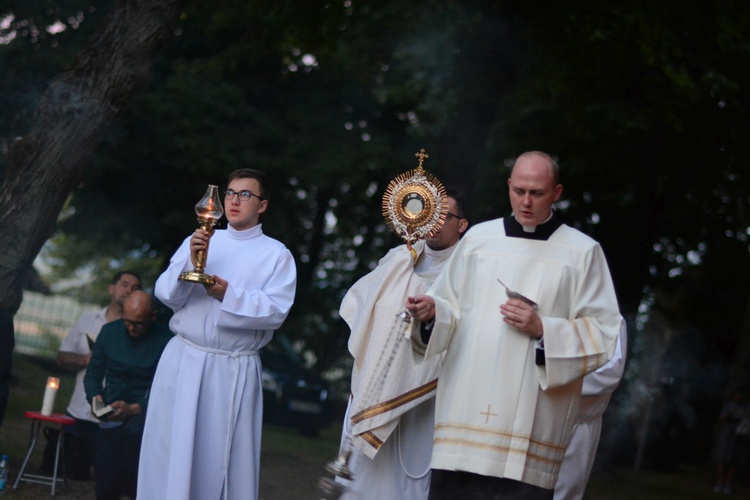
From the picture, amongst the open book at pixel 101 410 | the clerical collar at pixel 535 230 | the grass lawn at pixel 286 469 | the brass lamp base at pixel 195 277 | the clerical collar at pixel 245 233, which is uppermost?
the clerical collar at pixel 535 230

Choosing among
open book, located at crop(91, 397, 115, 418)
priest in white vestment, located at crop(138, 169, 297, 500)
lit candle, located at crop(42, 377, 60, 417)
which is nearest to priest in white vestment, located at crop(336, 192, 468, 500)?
priest in white vestment, located at crop(138, 169, 297, 500)

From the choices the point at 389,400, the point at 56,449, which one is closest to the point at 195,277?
the point at 389,400

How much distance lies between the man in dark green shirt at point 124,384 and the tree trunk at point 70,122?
1.33 m

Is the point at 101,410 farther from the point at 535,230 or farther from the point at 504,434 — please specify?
the point at 535,230

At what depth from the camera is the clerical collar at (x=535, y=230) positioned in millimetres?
4969

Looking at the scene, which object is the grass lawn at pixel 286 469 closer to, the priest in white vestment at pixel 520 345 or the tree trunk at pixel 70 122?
the tree trunk at pixel 70 122

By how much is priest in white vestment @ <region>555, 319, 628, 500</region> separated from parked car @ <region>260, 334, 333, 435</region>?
1146 centimetres

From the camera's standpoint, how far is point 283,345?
65.1 feet

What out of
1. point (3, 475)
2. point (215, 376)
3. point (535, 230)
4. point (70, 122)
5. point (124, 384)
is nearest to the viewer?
point (535, 230)

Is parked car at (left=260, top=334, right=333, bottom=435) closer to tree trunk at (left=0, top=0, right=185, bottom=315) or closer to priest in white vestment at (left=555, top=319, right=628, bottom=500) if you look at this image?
tree trunk at (left=0, top=0, right=185, bottom=315)

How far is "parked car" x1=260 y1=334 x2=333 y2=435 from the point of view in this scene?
17.9 metres

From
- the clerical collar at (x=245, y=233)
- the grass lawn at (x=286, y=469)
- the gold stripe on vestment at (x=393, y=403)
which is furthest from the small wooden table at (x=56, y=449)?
the gold stripe on vestment at (x=393, y=403)

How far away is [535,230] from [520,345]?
528 millimetres

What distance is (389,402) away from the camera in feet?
18.9
